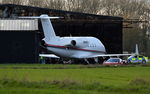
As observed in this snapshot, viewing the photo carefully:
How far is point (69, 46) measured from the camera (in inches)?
2781

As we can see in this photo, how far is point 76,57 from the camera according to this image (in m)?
71.6

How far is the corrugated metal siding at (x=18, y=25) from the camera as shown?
225 ft

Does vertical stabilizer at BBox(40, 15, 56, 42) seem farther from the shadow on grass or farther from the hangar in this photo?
the shadow on grass

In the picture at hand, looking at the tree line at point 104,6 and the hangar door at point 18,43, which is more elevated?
the tree line at point 104,6

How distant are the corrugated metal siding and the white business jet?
105 inches

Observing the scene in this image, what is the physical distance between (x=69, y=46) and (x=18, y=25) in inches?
309

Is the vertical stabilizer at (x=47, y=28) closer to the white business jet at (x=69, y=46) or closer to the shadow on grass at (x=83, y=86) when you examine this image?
the white business jet at (x=69, y=46)

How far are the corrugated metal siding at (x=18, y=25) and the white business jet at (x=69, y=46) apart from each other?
105 inches

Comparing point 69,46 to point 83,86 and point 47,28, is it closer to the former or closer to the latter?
point 47,28

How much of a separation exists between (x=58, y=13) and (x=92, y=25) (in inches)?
235

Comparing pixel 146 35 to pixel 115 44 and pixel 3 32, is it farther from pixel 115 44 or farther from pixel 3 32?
pixel 3 32

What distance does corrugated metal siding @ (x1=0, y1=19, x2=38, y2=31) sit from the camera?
6862cm

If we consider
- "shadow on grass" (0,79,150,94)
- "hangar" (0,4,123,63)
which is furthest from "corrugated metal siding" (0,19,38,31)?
"shadow on grass" (0,79,150,94)

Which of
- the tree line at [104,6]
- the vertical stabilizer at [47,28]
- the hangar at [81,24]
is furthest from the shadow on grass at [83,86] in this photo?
the tree line at [104,6]
